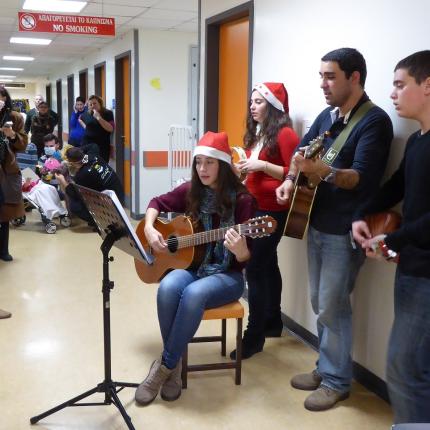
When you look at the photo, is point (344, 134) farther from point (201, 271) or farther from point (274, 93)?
point (201, 271)

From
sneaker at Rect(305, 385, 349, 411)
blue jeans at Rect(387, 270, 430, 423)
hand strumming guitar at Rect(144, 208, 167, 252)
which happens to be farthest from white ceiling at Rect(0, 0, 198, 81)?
blue jeans at Rect(387, 270, 430, 423)

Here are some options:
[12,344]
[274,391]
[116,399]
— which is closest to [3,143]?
[12,344]

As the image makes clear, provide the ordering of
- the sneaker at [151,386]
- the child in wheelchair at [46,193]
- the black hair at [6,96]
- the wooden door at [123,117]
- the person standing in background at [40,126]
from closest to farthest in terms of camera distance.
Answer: the sneaker at [151,386]
the black hair at [6,96]
the child in wheelchair at [46,193]
the wooden door at [123,117]
the person standing in background at [40,126]

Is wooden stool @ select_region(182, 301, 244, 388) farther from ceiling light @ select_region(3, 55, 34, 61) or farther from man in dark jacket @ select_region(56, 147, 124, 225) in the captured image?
ceiling light @ select_region(3, 55, 34, 61)

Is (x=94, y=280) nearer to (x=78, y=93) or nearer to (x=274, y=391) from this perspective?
(x=274, y=391)

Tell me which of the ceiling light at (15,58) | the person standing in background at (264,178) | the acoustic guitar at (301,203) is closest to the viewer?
the acoustic guitar at (301,203)

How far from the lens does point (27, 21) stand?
5.07m

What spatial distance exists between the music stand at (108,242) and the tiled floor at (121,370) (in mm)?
96

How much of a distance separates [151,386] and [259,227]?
A: 934 mm

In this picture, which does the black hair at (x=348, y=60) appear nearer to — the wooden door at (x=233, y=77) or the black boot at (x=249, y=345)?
the black boot at (x=249, y=345)

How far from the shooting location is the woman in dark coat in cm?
406

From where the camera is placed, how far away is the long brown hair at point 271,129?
2.83 m

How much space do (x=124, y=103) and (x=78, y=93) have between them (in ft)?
12.1

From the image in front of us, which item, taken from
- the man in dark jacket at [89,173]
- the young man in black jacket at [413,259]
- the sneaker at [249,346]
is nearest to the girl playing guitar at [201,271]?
the sneaker at [249,346]
